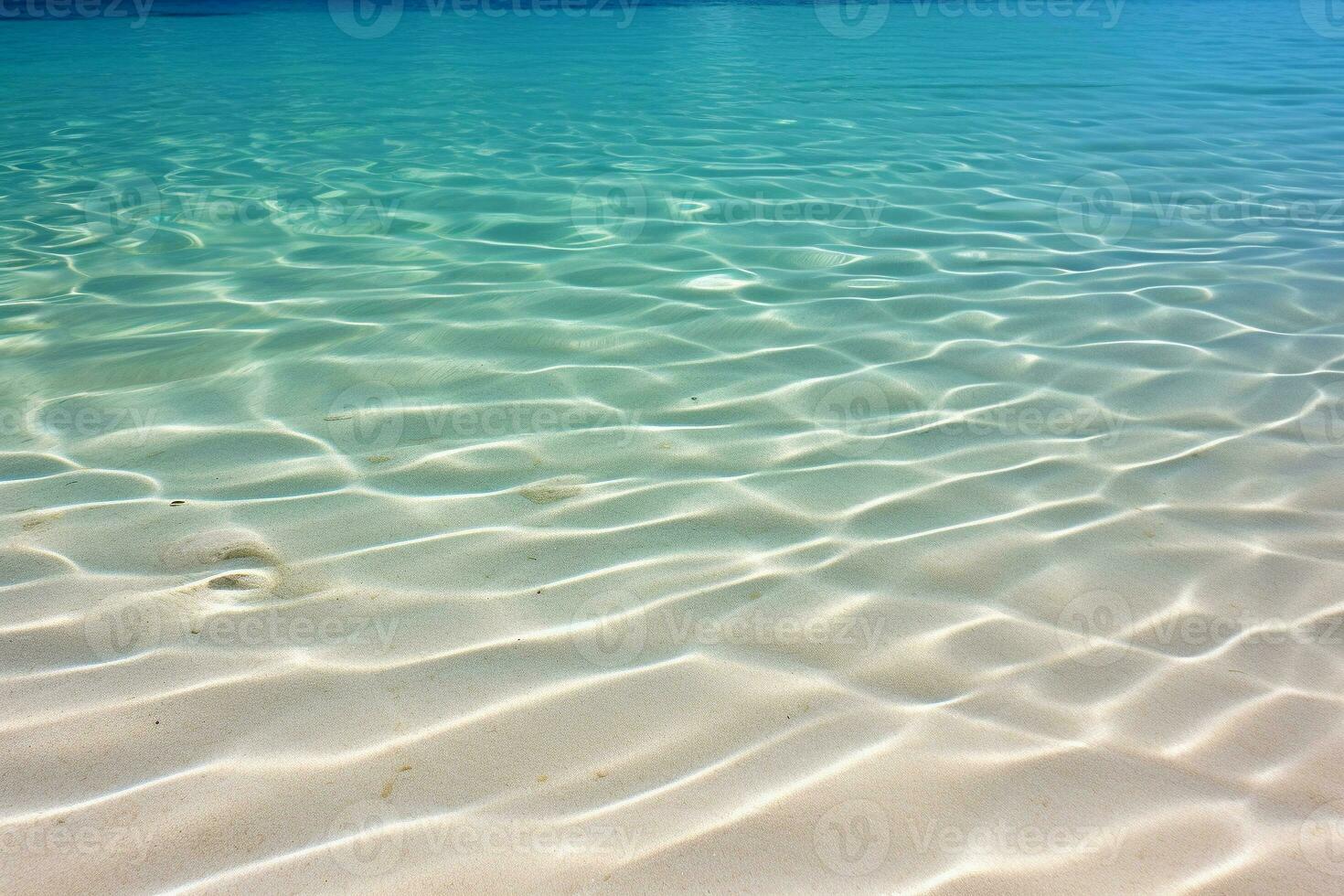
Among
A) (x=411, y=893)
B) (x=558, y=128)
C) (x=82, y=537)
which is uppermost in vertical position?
(x=558, y=128)

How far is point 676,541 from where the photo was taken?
2.03 meters

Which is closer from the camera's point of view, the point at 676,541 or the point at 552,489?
the point at 676,541

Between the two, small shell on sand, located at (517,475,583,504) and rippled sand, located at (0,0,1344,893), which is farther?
small shell on sand, located at (517,475,583,504)

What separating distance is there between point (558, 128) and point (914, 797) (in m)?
6.86

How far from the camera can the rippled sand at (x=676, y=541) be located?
1338 mm

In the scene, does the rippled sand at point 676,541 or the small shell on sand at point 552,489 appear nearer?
the rippled sand at point 676,541

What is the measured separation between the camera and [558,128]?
736 cm

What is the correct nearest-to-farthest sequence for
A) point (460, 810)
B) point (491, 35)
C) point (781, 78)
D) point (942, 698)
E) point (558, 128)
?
point (460, 810)
point (942, 698)
point (558, 128)
point (781, 78)
point (491, 35)

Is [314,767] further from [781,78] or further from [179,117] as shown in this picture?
[781,78]

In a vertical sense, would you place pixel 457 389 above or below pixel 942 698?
above

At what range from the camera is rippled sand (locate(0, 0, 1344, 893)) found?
1338mm

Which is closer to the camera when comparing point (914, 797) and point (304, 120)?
point (914, 797)

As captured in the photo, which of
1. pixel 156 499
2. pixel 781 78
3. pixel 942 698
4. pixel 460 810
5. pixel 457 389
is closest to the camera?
pixel 460 810

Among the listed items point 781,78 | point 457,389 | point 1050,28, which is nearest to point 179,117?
point 781,78
